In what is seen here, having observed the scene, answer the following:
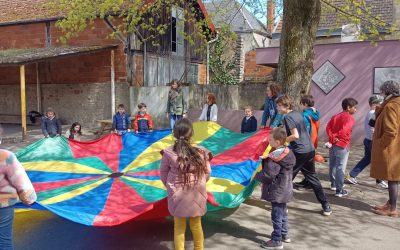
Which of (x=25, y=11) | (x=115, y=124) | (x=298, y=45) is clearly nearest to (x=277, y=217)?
(x=298, y=45)

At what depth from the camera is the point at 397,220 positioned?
16.7 ft

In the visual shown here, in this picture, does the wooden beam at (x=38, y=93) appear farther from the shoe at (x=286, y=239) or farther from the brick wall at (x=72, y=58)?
the shoe at (x=286, y=239)

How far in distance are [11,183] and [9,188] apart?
41 millimetres

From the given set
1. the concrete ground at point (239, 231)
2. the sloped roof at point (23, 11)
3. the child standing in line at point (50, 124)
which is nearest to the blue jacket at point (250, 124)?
the concrete ground at point (239, 231)

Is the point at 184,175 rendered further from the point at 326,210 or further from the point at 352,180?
the point at 352,180

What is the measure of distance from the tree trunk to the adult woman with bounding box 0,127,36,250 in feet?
16.4

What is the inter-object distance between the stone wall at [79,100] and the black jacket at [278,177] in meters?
12.1

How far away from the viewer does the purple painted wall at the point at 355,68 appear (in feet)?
35.4

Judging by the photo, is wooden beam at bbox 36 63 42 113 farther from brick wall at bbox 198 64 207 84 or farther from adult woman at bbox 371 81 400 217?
adult woman at bbox 371 81 400 217

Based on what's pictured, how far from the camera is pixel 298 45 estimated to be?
22.7 feet

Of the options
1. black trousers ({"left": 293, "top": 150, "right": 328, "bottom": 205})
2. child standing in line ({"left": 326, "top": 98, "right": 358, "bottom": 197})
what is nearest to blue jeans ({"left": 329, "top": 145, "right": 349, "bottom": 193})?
child standing in line ({"left": 326, "top": 98, "right": 358, "bottom": 197})

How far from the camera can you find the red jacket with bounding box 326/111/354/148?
5.75 m

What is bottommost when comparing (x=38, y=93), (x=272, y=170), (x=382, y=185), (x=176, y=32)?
(x=382, y=185)

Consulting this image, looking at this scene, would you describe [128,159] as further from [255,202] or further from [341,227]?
[341,227]
